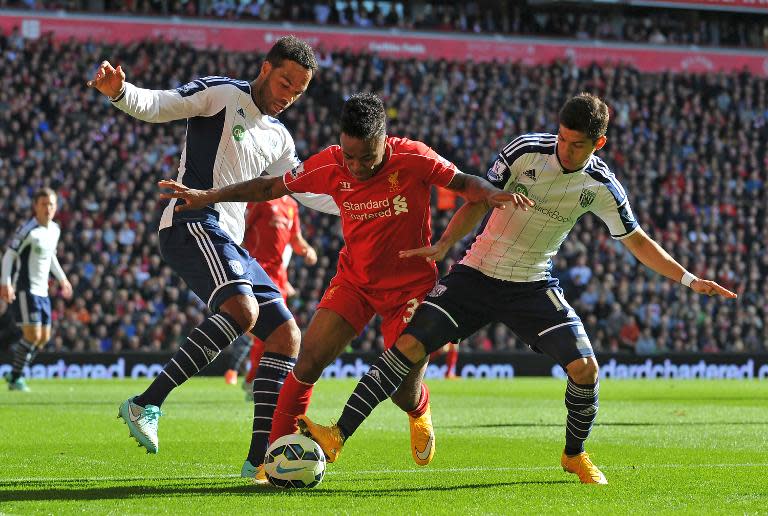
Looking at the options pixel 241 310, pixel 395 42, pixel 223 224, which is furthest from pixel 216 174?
pixel 395 42

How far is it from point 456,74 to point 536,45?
5295 millimetres

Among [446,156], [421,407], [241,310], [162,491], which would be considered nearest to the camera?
[162,491]

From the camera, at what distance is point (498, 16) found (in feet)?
128

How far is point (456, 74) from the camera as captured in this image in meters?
34.1

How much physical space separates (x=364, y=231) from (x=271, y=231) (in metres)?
7.28

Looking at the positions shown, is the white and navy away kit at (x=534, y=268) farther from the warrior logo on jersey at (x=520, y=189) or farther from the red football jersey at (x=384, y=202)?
the red football jersey at (x=384, y=202)

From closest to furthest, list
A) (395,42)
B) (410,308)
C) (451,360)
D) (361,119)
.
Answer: (361,119) < (410,308) < (451,360) < (395,42)

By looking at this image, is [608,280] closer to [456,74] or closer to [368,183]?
[456,74]

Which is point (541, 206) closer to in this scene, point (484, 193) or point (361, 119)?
point (484, 193)

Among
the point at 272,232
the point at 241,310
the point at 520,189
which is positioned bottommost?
the point at 272,232

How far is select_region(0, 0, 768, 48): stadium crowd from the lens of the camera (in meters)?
35.0

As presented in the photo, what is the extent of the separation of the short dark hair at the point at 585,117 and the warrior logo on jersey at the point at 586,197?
1.35ft

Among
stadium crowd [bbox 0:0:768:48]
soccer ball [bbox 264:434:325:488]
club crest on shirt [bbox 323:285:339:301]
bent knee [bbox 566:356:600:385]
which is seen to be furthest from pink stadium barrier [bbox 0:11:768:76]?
soccer ball [bbox 264:434:325:488]

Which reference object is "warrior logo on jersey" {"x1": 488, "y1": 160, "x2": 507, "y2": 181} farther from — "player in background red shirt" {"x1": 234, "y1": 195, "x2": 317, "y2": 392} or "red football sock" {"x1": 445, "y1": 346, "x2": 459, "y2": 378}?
"red football sock" {"x1": 445, "y1": 346, "x2": 459, "y2": 378}
